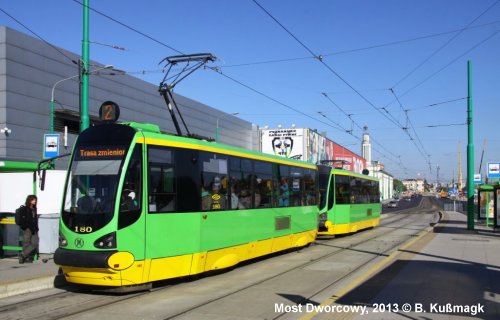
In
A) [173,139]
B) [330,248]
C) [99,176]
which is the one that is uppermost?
[173,139]

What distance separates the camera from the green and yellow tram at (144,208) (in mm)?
9173

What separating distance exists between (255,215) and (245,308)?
17.5 feet

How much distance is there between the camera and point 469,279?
10938mm

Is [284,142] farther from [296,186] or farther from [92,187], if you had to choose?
[92,187]

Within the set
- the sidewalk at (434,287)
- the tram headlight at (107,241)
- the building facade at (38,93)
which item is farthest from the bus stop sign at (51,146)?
the building facade at (38,93)

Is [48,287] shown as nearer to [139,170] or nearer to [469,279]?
[139,170]

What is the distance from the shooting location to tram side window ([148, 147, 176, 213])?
9.76 m

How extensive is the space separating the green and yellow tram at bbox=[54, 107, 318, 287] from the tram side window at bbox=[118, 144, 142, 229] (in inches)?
0.7

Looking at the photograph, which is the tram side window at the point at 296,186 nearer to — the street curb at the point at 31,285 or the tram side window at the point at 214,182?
the tram side window at the point at 214,182

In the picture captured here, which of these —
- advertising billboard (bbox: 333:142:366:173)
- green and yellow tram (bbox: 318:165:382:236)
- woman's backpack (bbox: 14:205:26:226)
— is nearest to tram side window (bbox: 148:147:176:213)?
woman's backpack (bbox: 14:205:26:226)

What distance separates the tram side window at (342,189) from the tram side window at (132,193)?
1460 centimetres

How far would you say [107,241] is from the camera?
358 inches

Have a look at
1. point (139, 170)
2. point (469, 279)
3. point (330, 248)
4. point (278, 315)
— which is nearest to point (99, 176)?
point (139, 170)

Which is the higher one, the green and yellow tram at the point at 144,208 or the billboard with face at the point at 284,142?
the billboard with face at the point at 284,142
